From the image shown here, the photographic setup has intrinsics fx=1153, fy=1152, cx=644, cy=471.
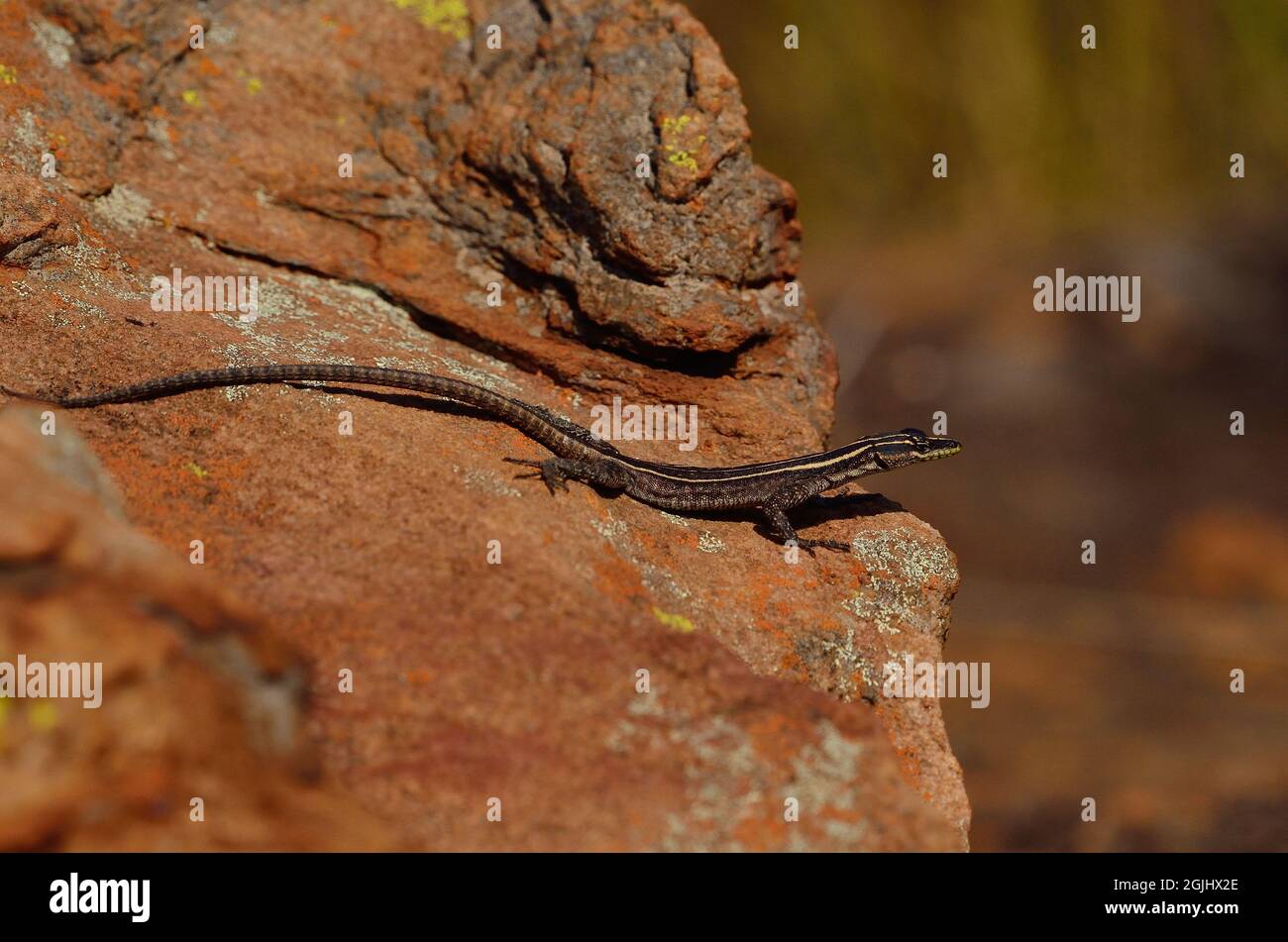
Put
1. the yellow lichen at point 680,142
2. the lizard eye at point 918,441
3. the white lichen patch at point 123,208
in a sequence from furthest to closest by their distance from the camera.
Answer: the lizard eye at point 918,441, the yellow lichen at point 680,142, the white lichen patch at point 123,208

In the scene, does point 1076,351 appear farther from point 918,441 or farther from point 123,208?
point 123,208

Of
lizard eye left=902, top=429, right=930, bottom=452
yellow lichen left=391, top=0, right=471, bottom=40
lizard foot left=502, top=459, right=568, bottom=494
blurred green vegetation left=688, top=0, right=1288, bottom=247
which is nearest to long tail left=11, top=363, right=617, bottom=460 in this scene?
lizard foot left=502, top=459, right=568, bottom=494

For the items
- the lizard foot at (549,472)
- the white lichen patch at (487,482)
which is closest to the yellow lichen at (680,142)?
the lizard foot at (549,472)

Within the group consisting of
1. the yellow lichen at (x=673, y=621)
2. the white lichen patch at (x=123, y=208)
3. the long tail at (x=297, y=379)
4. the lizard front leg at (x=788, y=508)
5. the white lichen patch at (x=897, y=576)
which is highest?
the white lichen patch at (x=123, y=208)

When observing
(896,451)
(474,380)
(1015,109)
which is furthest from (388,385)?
(1015,109)

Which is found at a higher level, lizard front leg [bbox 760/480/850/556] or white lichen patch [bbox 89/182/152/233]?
white lichen patch [bbox 89/182/152/233]

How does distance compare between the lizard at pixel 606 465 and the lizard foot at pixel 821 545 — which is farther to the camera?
the lizard foot at pixel 821 545

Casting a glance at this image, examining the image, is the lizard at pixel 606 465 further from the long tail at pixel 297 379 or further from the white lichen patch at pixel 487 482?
the white lichen patch at pixel 487 482

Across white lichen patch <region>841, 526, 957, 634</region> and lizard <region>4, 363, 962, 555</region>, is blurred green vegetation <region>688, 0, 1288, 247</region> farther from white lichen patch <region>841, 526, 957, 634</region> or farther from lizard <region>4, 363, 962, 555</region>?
lizard <region>4, 363, 962, 555</region>
